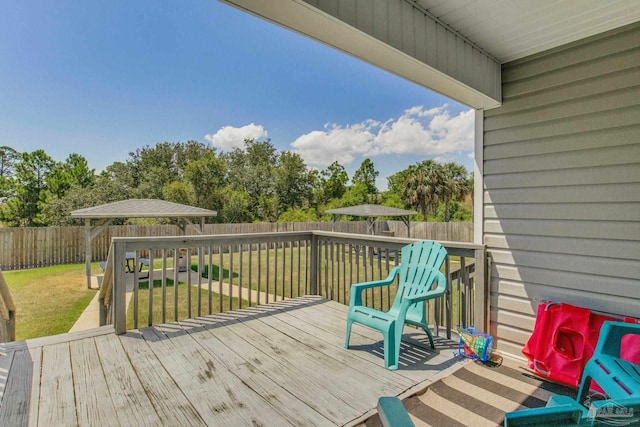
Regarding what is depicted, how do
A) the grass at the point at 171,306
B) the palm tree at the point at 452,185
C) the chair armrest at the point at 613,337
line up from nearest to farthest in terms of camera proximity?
the chair armrest at the point at 613,337 < the grass at the point at 171,306 < the palm tree at the point at 452,185

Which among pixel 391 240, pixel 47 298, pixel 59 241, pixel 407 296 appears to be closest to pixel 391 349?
pixel 407 296

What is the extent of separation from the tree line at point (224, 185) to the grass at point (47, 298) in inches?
346

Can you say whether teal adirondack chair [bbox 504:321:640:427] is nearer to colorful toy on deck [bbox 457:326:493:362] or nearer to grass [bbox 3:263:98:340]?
colorful toy on deck [bbox 457:326:493:362]

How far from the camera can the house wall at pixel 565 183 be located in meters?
2.33

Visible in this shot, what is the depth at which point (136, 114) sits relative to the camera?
950 inches

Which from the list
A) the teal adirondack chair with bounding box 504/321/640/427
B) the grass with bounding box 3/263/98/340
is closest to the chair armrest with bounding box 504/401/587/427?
the teal adirondack chair with bounding box 504/321/640/427

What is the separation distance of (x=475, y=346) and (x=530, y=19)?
245cm

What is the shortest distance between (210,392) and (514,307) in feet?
8.45

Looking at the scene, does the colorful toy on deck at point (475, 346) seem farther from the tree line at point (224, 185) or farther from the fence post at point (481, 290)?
the tree line at point (224, 185)

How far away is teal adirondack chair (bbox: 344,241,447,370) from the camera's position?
8.05 feet

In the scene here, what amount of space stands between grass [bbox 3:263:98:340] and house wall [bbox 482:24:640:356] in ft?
20.0

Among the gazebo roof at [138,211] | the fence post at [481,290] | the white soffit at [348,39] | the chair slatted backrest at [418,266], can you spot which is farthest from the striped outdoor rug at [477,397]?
the gazebo roof at [138,211]

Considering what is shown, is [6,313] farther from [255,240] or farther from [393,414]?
[393,414]

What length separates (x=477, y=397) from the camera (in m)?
2.15
